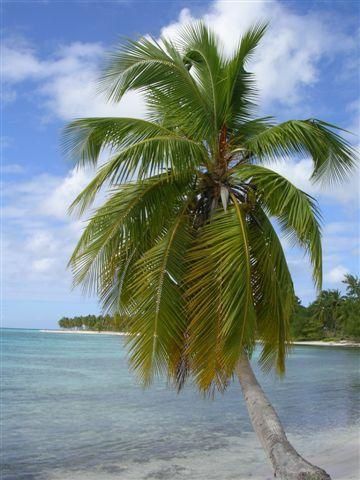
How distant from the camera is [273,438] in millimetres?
6207

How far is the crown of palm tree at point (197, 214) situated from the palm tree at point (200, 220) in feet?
0.06

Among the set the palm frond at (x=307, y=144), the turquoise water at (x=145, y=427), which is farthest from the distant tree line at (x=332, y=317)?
the palm frond at (x=307, y=144)

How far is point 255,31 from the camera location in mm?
7820

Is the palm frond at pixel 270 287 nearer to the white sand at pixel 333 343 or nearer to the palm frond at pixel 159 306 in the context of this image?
the palm frond at pixel 159 306

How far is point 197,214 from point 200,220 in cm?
10

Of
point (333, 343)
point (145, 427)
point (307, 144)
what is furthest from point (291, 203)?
point (333, 343)

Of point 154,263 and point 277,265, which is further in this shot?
point 277,265

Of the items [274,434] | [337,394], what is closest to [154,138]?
[274,434]

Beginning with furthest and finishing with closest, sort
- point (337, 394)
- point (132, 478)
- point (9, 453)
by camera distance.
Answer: point (337, 394)
point (9, 453)
point (132, 478)

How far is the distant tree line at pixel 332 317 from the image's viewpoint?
87688 mm

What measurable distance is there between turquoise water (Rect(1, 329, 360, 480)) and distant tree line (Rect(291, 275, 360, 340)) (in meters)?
56.9

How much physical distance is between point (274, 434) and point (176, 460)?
8.22m

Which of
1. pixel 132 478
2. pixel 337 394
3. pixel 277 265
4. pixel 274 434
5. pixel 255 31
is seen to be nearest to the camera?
pixel 274 434

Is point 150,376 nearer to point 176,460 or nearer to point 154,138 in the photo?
point 154,138
